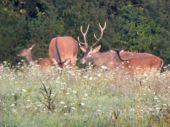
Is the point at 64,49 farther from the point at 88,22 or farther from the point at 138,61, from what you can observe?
the point at 138,61

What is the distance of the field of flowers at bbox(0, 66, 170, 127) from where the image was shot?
894 cm

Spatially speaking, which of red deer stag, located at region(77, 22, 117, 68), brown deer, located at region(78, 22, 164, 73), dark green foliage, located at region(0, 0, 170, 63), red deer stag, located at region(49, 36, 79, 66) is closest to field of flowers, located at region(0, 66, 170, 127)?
brown deer, located at region(78, 22, 164, 73)

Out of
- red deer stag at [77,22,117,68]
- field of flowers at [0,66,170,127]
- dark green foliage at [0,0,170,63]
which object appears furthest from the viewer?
dark green foliage at [0,0,170,63]

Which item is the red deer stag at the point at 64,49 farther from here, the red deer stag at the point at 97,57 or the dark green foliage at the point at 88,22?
the dark green foliage at the point at 88,22

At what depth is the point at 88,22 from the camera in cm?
2631

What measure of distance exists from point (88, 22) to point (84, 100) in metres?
16.3

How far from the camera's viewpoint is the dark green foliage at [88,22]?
2620 centimetres

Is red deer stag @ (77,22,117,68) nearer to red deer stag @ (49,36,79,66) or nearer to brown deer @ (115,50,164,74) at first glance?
brown deer @ (115,50,164,74)

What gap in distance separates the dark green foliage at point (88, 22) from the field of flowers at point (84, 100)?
529 inches

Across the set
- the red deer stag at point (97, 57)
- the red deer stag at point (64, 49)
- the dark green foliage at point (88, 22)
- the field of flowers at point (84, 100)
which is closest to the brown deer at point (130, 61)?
the red deer stag at point (97, 57)

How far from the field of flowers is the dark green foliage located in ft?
44.0

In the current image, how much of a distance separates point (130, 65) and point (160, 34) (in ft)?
29.8

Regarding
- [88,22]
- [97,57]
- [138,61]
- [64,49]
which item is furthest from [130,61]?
[88,22]

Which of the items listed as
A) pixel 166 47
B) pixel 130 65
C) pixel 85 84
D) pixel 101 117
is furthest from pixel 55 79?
pixel 166 47
